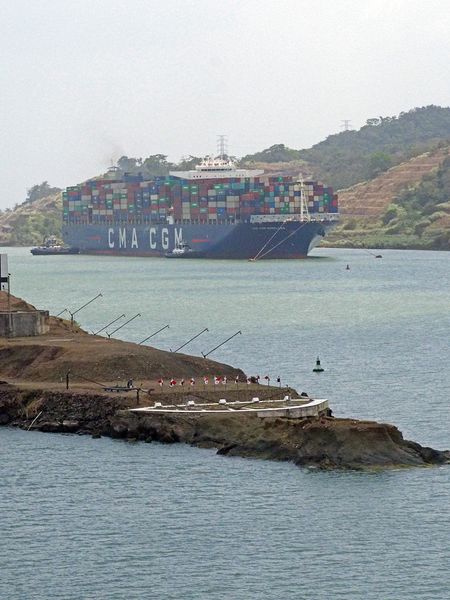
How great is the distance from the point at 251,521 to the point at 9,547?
7234 millimetres

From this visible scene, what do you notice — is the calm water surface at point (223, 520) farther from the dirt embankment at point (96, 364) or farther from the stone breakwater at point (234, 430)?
the dirt embankment at point (96, 364)

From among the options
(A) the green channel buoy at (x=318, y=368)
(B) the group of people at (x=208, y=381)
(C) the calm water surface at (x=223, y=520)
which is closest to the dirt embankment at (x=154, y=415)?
(B) the group of people at (x=208, y=381)

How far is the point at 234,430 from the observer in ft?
193

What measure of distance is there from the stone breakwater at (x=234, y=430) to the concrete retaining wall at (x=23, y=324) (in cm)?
1406

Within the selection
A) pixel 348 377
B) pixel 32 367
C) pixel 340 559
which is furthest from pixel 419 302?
pixel 340 559

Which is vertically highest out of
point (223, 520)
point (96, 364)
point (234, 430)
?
point (96, 364)

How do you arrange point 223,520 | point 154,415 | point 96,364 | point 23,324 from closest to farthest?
point 223,520 < point 154,415 < point 96,364 < point 23,324

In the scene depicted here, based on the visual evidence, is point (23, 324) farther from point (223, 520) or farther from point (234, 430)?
point (223, 520)

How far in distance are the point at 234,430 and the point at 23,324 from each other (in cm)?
2574

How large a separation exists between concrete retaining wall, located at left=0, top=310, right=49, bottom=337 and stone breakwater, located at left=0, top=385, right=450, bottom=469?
46.1 feet

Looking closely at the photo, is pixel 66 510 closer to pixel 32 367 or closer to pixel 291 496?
pixel 291 496

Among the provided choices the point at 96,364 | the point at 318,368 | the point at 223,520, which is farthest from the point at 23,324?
the point at 223,520

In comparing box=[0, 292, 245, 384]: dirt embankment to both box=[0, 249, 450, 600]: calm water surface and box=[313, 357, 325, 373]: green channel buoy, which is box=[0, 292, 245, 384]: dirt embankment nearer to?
box=[0, 249, 450, 600]: calm water surface

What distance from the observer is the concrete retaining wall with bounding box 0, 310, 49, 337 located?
81.3 m
